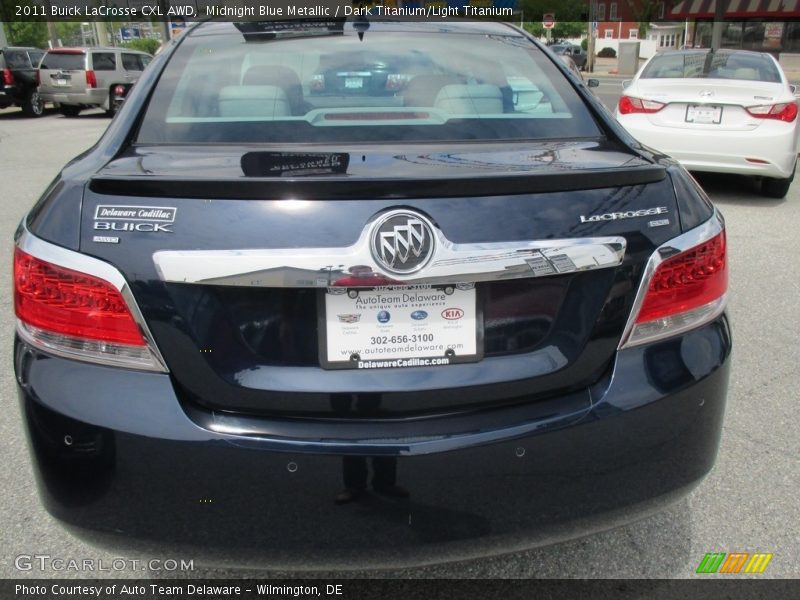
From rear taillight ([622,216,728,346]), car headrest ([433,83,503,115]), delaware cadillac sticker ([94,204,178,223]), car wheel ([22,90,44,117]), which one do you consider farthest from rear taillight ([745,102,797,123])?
car wheel ([22,90,44,117])

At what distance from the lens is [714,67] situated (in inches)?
324

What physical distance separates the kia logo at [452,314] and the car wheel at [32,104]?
2094 centimetres

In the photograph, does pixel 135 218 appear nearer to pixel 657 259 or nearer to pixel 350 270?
pixel 350 270

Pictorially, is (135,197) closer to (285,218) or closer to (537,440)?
(285,218)

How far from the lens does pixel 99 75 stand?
19688 mm

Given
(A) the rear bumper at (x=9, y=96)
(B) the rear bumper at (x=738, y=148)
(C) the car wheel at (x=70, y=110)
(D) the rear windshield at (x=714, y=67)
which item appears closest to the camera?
(B) the rear bumper at (x=738, y=148)

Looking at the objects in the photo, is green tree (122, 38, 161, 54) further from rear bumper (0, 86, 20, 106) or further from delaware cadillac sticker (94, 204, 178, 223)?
delaware cadillac sticker (94, 204, 178, 223)

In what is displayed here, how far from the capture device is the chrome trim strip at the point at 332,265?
1605mm

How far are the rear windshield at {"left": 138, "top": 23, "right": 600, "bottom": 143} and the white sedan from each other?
511cm

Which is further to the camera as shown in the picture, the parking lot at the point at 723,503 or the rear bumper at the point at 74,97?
the rear bumper at the point at 74,97

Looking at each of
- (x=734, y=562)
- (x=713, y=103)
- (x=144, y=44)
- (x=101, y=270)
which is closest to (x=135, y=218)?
(x=101, y=270)

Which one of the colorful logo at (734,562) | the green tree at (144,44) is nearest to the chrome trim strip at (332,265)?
the colorful logo at (734,562)

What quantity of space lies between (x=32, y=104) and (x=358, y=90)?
66.4 ft

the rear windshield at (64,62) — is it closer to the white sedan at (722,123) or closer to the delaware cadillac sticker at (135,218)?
the white sedan at (722,123)
